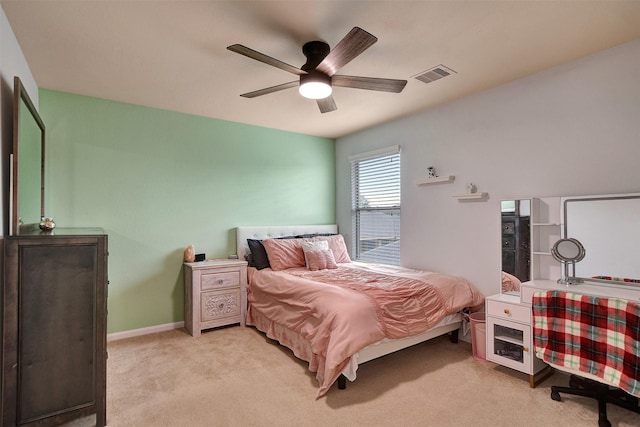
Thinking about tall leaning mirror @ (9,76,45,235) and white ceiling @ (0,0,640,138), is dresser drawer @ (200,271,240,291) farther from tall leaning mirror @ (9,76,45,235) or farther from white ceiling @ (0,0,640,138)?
white ceiling @ (0,0,640,138)

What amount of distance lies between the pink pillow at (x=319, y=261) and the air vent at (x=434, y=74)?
2.14m

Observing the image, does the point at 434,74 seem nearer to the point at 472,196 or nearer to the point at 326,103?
the point at 326,103

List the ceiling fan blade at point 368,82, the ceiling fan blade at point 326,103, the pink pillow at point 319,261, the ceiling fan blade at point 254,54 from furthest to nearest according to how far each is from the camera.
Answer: the pink pillow at point 319,261
the ceiling fan blade at point 326,103
the ceiling fan blade at point 368,82
the ceiling fan blade at point 254,54

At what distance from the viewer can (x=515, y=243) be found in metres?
2.92

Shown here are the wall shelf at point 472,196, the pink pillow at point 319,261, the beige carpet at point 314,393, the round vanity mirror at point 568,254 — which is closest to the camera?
the beige carpet at point 314,393

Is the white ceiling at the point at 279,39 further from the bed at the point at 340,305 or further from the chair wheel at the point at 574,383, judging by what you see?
the chair wheel at the point at 574,383

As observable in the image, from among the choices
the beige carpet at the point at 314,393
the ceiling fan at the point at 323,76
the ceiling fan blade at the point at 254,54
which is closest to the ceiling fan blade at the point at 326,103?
the ceiling fan at the point at 323,76

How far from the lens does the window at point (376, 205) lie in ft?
14.0

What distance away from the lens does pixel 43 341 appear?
6.02ft

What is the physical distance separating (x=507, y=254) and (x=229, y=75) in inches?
118

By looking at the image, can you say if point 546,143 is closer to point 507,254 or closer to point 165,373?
point 507,254

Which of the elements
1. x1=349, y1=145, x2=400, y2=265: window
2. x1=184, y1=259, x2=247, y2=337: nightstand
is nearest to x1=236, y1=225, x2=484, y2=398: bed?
x1=184, y1=259, x2=247, y2=337: nightstand

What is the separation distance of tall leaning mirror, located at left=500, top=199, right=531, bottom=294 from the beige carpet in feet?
2.54

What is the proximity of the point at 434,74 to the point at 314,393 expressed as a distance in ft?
9.12
